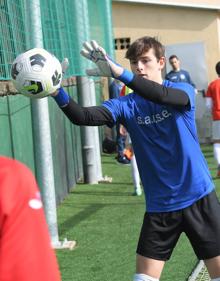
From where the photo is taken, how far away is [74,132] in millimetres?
13219

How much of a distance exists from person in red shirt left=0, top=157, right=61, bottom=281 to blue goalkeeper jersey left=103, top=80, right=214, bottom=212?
3.04 metres

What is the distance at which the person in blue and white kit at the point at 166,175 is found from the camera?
4.50 m

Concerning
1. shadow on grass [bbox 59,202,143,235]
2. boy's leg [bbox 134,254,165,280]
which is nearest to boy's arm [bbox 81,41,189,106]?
boy's leg [bbox 134,254,165,280]

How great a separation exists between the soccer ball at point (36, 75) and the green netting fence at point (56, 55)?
2.26m

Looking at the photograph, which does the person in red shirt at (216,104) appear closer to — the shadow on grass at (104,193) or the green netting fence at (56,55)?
the green netting fence at (56,55)

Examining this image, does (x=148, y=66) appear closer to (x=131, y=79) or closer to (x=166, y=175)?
(x=131, y=79)

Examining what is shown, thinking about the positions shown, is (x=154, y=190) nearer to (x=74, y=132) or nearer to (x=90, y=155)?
(x=90, y=155)

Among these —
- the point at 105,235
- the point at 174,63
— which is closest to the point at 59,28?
the point at 105,235

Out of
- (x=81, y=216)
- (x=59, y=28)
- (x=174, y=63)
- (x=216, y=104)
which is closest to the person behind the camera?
(x=81, y=216)

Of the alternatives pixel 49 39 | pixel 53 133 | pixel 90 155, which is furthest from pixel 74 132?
pixel 49 39

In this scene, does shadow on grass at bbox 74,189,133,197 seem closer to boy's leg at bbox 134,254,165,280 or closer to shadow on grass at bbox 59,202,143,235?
shadow on grass at bbox 59,202,143,235

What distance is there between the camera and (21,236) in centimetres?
146

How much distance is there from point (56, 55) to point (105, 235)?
95.9 inches

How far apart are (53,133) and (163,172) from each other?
6254 mm
